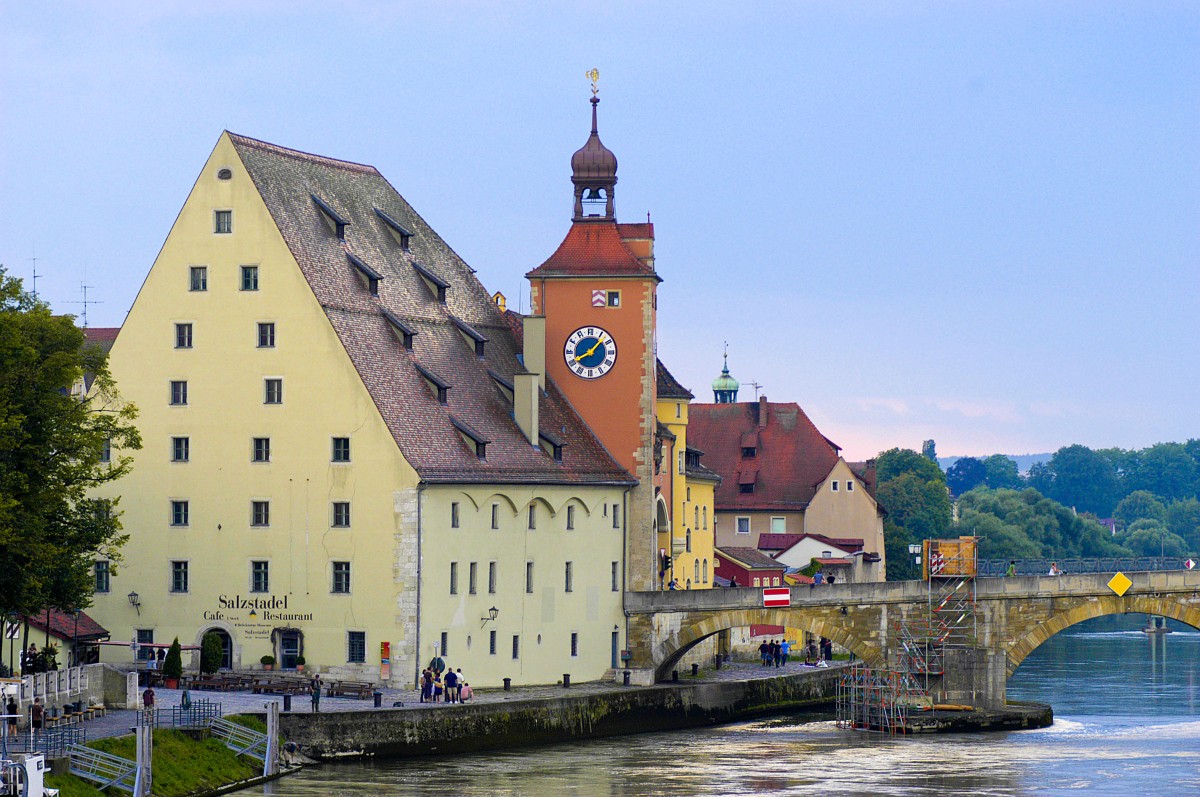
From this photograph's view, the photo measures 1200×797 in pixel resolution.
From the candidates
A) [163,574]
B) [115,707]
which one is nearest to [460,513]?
[163,574]

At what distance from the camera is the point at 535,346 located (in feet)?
271

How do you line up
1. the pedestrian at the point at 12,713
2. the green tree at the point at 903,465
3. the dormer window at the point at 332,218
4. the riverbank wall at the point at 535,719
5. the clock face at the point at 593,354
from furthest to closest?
the green tree at the point at 903,465
the clock face at the point at 593,354
the dormer window at the point at 332,218
the riverbank wall at the point at 535,719
the pedestrian at the point at 12,713

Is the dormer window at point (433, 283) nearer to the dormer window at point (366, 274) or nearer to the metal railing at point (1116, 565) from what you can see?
the dormer window at point (366, 274)

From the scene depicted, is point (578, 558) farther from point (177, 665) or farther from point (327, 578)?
point (177, 665)

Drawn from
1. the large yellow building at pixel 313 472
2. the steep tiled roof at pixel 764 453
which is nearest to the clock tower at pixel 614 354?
the large yellow building at pixel 313 472

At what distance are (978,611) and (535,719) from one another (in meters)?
16.9

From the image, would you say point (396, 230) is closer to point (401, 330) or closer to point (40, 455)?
point (401, 330)

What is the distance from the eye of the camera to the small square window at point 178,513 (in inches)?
2980

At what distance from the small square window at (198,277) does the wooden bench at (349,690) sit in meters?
13.8

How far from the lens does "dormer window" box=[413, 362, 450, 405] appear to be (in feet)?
249

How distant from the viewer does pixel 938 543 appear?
78.1 metres

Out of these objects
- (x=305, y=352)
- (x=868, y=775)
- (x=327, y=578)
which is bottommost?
(x=868, y=775)

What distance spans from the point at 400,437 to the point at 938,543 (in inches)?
726

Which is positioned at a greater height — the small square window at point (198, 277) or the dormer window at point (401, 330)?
the small square window at point (198, 277)
